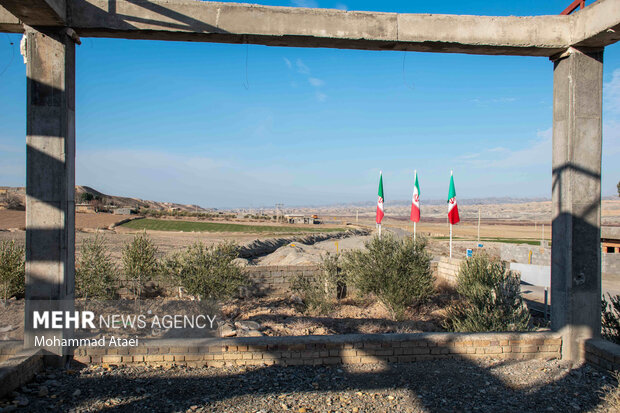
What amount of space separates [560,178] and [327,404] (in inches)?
178

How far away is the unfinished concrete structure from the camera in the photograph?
16.9 feet

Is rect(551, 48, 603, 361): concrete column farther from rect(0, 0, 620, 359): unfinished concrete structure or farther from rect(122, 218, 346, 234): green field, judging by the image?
rect(122, 218, 346, 234): green field

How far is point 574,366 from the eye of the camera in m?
5.66

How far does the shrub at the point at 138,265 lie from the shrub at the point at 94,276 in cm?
68

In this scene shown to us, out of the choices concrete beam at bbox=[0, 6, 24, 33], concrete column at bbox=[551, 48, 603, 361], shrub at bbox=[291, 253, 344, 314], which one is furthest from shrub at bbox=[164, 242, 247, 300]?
concrete column at bbox=[551, 48, 603, 361]

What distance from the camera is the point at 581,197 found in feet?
19.0

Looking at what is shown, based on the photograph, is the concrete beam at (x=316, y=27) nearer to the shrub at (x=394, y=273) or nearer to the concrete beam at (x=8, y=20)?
the concrete beam at (x=8, y=20)

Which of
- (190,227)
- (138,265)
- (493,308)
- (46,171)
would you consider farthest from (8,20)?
(190,227)

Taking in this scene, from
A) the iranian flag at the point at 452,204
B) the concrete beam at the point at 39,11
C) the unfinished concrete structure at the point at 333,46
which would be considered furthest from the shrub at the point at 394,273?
the concrete beam at the point at 39,11

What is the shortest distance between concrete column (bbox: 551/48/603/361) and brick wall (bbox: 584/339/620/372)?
16cm

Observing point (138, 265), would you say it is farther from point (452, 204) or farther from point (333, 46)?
point (452, 204)

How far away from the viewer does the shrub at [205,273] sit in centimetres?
1098

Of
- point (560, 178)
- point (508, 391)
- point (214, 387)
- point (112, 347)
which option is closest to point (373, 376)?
point (508, 391)

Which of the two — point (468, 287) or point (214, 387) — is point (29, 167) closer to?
point (214, 387)
